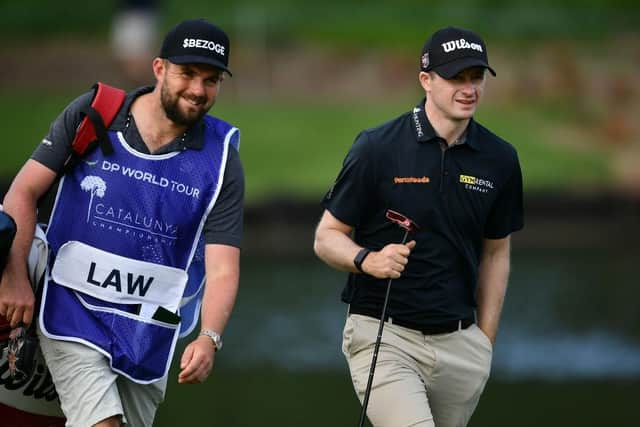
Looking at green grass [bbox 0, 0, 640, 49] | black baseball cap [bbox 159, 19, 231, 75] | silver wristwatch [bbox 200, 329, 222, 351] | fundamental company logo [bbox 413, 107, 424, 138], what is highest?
green grass [bbox 0, 0, 640, 49]

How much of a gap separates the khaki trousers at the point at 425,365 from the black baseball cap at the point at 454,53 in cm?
102

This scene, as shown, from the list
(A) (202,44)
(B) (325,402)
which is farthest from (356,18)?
(A) (202,44)

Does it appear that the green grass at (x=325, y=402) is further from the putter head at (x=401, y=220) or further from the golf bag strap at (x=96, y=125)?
the golf bag strap at (x=96, y=125)

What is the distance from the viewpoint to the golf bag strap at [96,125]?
5.35 m

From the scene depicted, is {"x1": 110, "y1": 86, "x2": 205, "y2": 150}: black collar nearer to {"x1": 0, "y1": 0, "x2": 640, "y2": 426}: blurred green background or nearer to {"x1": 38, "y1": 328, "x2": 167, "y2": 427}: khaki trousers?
{"x1": 38, "y1": 328, "x2": 167, "y2": 427}: khaki trousers

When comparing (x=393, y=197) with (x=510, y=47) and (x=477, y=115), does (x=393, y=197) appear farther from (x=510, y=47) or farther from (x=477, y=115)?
(x=510, y=47)

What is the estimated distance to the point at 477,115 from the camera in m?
26.5

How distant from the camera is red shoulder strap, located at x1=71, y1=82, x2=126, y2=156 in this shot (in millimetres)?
5352

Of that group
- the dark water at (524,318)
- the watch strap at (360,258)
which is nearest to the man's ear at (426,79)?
the watch strap at (360,258)

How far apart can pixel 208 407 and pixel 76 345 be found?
21.2 feet

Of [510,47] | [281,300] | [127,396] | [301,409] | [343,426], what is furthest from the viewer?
[510,47]

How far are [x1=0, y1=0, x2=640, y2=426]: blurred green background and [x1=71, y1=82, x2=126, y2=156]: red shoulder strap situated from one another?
5.76 meters

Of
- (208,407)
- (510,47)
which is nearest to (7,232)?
(208,407)

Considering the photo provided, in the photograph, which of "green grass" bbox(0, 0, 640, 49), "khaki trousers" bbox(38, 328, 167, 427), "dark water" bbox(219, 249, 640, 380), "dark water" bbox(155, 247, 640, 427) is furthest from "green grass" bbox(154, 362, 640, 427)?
"green grass" bbox(0, 0, 640, 49)
